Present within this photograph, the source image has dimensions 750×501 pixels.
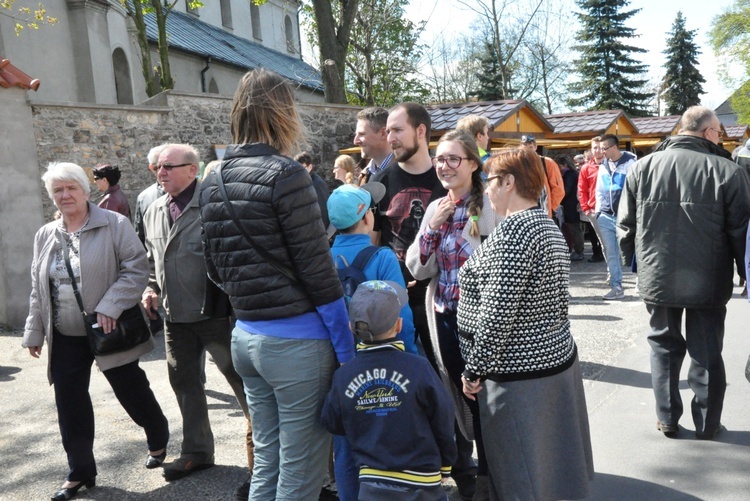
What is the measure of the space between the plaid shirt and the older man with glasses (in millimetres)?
5808

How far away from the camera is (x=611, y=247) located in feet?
29.5

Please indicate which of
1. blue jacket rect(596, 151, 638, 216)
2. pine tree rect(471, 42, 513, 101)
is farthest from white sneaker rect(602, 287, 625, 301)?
pine tree rect(471, 42, 513, 101)

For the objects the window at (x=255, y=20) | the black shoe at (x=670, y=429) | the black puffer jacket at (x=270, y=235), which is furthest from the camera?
the window at (x=255, y=20)

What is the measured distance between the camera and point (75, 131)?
31.9ft

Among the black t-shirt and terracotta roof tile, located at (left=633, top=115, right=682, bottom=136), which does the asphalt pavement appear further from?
terracotta roof tile, located at (left=633, top=115, right=682, bottom=136)

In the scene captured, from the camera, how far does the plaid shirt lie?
3.51m

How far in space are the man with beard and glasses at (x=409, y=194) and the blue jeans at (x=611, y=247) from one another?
5.61 meters

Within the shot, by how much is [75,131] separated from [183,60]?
15738mm

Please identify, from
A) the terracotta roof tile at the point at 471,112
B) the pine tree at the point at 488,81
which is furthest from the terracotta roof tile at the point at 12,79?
the pine tree at the point at 488,81

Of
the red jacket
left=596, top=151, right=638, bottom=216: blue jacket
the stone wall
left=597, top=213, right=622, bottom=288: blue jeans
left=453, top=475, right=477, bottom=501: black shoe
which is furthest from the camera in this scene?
the red jacket

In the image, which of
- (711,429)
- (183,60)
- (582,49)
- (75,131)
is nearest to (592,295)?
(711,429)

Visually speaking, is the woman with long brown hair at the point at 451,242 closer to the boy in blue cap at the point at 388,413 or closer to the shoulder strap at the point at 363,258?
the shoulder strap at the point at 363,258

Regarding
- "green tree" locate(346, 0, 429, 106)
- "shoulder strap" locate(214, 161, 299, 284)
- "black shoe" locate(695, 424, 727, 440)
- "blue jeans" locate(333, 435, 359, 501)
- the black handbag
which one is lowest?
"black shoe" locate(695, 424, 727, 440)

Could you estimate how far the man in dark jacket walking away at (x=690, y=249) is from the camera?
13.6ft
